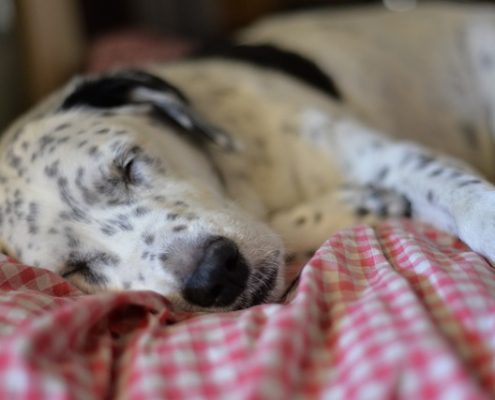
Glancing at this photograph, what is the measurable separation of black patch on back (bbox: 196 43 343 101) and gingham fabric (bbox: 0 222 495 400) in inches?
41.1

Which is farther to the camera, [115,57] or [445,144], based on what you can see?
[115,57]

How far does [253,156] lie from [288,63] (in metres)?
0.47

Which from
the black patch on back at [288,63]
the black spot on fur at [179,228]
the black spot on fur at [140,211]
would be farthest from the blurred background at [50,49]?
the black spot on fur at [179,228]

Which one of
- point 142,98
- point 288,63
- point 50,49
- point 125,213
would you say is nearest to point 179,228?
point 125,213

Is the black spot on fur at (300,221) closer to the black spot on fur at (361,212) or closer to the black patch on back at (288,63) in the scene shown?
the black spot on fur at (361,212)

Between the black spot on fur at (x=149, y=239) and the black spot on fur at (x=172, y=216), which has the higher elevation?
the black spot on fur at (x=172, y=216)

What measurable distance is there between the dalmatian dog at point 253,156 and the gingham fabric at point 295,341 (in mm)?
166

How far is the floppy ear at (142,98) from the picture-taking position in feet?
5.40

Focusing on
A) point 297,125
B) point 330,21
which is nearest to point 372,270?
point 297,125

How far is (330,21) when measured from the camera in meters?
2.49

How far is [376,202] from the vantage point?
5.32ft

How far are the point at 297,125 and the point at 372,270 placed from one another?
A: 2.66ft

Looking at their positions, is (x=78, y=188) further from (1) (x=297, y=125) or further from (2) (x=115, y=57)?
(2) (x=115, y=57)

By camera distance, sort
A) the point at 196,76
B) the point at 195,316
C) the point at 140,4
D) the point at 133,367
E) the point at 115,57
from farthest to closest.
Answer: the point at 140,4 < the point at 115,57 < the point at 196,76 < the point at 195,316 < the point at 133,367
